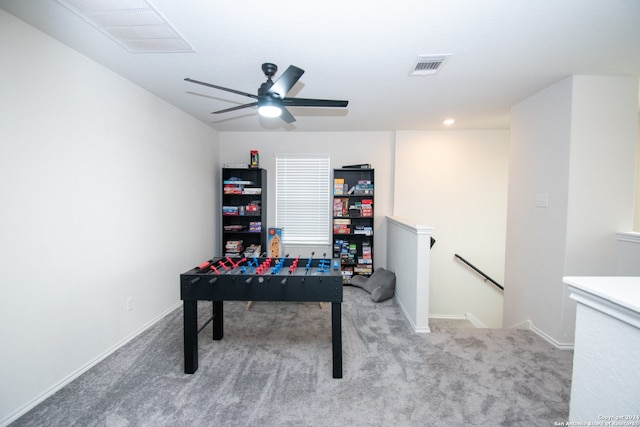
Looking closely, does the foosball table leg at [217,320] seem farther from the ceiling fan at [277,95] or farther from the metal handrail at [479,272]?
the metal handrail at [479,272]

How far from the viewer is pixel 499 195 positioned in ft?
14.7

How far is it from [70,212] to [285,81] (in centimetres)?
191

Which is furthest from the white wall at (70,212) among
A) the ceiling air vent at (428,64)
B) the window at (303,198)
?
the ceiling air vent at (428,64)

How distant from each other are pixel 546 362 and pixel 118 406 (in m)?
3.31

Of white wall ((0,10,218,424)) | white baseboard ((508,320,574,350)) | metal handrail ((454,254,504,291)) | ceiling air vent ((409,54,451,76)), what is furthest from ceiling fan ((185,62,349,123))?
metal handrail ((454,254,504,291))

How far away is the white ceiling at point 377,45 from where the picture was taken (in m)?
1.62

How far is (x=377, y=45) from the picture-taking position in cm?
200

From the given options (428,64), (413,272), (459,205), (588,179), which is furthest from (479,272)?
(428,64)

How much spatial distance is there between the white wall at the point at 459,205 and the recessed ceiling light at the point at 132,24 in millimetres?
3556

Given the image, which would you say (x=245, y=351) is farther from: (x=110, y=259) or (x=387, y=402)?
(x=110, y=259)

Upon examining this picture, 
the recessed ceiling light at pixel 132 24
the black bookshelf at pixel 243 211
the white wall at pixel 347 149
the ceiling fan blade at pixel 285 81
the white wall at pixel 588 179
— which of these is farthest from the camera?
the white wall at pixel 347 149

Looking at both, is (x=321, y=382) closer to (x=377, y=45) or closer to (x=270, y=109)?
(x=270, y=109)

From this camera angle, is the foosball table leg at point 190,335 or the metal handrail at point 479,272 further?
the metal handrail at point 479,272

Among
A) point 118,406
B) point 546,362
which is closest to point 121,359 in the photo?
point 118,406
